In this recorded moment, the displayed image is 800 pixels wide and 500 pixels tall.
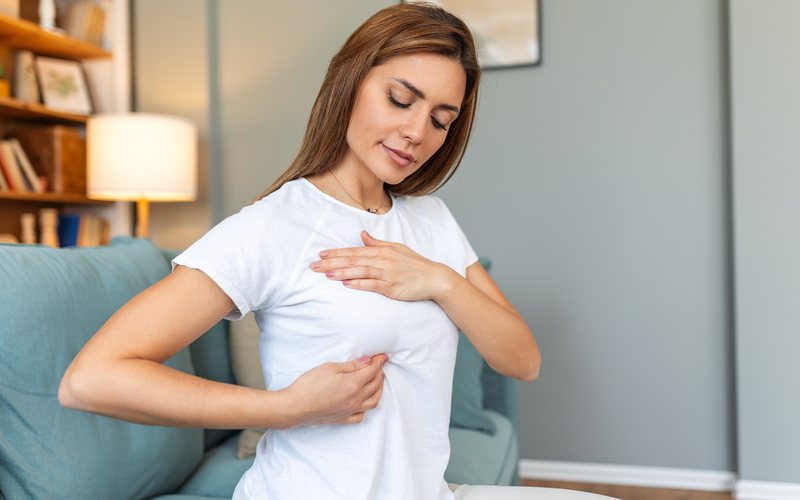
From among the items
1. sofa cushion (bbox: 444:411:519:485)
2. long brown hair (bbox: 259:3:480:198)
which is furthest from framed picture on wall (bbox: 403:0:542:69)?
long brown hair (bbox: 259:3:480:198)

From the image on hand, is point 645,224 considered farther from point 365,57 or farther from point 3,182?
point 3,182

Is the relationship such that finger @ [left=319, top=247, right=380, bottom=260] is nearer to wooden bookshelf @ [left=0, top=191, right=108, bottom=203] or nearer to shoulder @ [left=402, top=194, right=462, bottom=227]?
shoulder @ [left=402, top=194, right=462, bottom=227]

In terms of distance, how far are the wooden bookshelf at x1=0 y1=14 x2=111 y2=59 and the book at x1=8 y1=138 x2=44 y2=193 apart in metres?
0.44

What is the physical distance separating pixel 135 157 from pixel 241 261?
218cm

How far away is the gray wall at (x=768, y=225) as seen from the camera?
256cm

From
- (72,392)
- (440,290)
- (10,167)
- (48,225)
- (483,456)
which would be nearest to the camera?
(72,392)

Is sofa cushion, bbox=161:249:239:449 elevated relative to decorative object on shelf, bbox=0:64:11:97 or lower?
lower

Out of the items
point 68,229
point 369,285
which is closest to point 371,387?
point 369,285

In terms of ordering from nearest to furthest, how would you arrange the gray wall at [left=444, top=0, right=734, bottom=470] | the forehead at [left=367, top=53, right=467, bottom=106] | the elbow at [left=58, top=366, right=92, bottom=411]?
the elbow at [left=58, top=366, right=92, bottom=411]
the forehead at [left=367, top=53, right=467, bottom=106]
the gray wall at [left=444, top=0, right=734, bottom=470]

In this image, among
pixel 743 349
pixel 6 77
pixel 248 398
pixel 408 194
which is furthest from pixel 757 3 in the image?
pixel 6 77

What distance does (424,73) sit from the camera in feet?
3.39

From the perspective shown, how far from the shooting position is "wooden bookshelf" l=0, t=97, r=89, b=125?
2893 mm

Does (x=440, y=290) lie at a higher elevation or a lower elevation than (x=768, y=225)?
lower

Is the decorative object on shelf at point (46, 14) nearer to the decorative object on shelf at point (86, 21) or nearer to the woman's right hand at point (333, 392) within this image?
the decorative object on shelf at point (86, 21)
